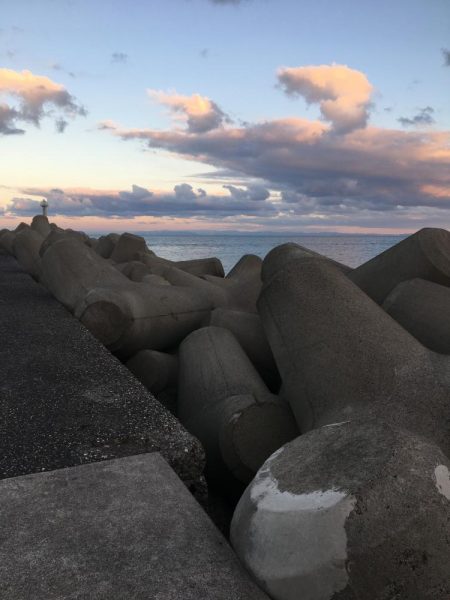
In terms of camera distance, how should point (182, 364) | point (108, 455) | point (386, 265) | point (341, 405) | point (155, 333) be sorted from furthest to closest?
point (155, 333)
point (386, 265)
point (182, 364)
point (341, 405)
point (108, 455)

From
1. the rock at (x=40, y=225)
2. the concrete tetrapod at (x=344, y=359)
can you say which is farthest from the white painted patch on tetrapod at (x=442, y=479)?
the rock at (x=40, y=225)

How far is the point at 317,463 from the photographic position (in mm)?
1425

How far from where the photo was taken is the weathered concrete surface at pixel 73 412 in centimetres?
179

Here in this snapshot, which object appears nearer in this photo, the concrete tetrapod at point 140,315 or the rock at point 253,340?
the rock at point 253,340

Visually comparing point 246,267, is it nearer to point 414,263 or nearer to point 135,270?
point 135,270

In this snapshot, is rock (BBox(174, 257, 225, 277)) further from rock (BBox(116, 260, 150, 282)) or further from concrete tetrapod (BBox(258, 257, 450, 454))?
concrete tetrapod (BBox(258, 257, 450, 454))

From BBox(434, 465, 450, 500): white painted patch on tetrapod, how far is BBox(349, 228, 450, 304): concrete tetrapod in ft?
7.15

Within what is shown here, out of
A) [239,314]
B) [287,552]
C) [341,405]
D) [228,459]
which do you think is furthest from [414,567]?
[239,314]

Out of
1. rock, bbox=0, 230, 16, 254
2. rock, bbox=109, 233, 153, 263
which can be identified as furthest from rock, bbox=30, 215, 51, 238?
rock, bbox=109, 233, 153, 263

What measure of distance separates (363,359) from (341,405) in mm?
207

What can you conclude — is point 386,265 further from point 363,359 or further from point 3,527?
point 3,527

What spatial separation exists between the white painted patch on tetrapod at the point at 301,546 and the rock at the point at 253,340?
2.04 metres

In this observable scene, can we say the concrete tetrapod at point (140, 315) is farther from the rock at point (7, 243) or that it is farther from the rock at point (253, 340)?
the rock at point (7, 243)

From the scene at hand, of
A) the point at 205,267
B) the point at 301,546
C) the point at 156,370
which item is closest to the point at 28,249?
the point at 205,267
